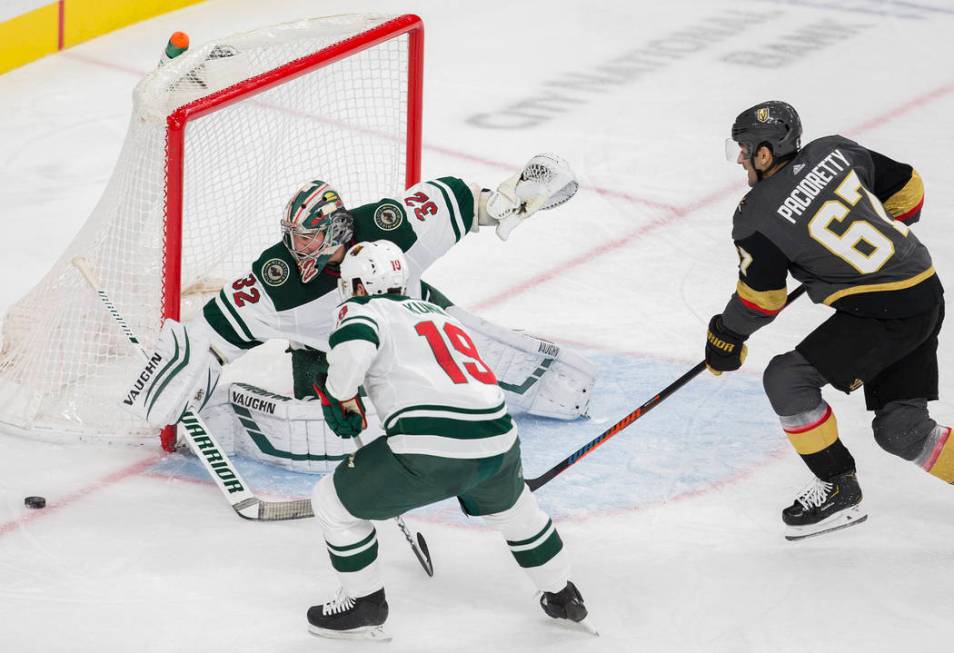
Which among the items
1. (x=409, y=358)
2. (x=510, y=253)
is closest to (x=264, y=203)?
(x=510, y=253)

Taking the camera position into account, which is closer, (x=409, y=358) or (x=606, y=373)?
(x=409, y=358)

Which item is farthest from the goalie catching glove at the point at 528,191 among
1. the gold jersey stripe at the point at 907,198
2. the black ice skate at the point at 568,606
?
the black ice skate at the point at 568,606

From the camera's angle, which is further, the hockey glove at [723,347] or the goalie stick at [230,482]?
the goalie stick at [230,482]

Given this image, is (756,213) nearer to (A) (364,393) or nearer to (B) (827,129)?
(A) (364,393)

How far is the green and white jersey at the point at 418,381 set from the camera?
125 inches

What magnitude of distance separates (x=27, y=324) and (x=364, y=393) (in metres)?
1.43

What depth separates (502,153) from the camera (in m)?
Result: 6.33

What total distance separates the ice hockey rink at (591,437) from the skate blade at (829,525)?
0.04m

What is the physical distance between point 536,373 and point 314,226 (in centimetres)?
89

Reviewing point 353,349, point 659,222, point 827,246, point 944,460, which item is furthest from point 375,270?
point 659,222

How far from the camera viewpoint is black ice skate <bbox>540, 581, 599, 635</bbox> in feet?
11.3

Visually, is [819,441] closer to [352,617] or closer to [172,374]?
[352,617]

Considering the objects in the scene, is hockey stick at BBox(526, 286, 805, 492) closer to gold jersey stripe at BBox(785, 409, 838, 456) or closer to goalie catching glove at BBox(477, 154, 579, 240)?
gold jersey stripe at BBox(785, 409, 838, 456)

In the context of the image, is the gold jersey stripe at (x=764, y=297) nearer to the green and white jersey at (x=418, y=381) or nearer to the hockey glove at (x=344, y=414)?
the green and white jersey at (x=418, y=381)
